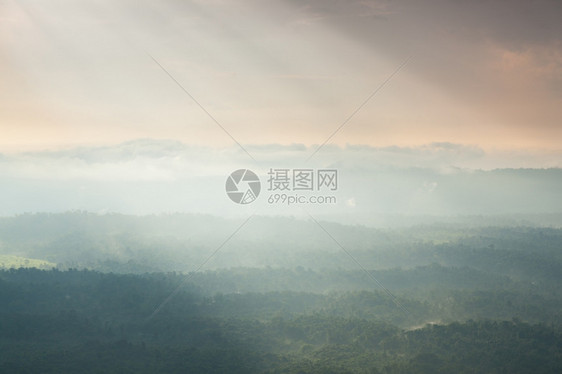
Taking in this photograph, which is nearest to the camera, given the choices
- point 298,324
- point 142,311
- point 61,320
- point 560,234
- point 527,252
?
point 61,320

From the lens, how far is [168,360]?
46.9 m

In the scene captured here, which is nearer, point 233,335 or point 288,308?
point 233,335

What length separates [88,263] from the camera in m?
105

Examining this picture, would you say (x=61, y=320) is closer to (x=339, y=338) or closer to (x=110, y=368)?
(x=110, y=368)

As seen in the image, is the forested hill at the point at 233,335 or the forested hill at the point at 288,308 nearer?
the forested hill at the point at 233,335

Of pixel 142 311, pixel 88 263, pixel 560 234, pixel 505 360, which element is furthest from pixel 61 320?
pixel 560 234

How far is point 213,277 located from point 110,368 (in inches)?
1555

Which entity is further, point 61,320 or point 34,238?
point 34,238

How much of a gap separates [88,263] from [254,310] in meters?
51.2

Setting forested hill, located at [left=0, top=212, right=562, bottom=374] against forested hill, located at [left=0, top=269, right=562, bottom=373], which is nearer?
forested hill, located at [left=0, top=269, right=562, bottom=373]

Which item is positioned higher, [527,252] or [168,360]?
[527,252]

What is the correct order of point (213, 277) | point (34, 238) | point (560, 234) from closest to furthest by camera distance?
point (213, 277), point (560, 234), point (34, 238)

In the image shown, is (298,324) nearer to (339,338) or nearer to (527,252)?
(339,338)

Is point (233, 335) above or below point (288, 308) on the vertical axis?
below
